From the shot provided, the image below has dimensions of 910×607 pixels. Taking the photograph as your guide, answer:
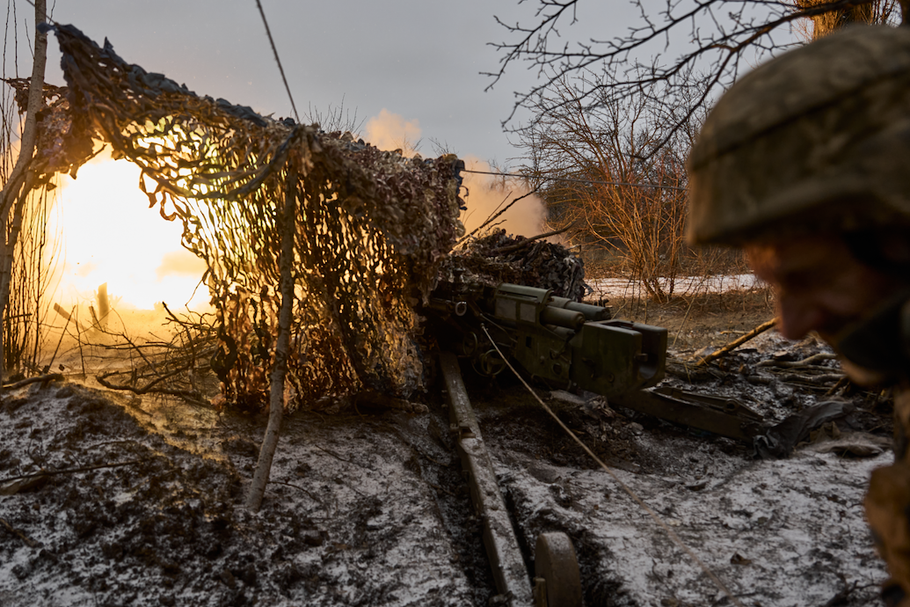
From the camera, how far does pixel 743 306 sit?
1114cm

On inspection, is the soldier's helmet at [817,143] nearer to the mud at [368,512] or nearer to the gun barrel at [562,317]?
the mud at [368,512]

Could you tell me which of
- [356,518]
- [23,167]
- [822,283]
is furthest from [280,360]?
[822,283]

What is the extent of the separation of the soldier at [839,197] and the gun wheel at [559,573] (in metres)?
1.70

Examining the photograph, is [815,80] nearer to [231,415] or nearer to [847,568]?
[847,568]

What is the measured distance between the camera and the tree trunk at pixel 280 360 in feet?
10.9

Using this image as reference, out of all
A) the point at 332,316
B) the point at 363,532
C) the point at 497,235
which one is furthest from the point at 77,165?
the point at 497,235

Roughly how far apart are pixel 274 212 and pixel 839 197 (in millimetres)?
3726

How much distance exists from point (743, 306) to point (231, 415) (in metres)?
10.5

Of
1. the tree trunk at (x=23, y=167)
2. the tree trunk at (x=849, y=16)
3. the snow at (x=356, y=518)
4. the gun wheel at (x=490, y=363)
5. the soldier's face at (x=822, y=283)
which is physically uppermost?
the tree trunk at (x=849, y=16)

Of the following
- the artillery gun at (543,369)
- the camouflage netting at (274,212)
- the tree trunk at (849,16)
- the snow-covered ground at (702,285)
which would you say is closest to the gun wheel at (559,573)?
the artillery gun at (543,369)

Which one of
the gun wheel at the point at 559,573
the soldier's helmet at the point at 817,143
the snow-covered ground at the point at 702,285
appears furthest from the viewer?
the snow-covered ground at the point at 702,285

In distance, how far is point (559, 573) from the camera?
2.47 m

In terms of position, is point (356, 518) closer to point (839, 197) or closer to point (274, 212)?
point (274, 212)

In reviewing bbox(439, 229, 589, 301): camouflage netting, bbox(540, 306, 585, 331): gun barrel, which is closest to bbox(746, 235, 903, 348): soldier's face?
bbox(540, 306, 585, 331): gun barrel
